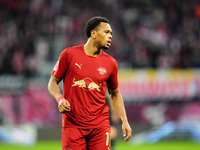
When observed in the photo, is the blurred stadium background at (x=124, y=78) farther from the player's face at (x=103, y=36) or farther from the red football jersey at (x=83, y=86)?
the player's face at (x=103, y=36)

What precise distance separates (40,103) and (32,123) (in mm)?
783

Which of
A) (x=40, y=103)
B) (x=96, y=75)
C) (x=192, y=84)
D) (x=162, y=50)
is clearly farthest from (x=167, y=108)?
(x=96, y=75)

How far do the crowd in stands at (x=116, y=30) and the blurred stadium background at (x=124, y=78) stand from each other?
0.04 m

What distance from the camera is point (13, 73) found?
47.4 ft

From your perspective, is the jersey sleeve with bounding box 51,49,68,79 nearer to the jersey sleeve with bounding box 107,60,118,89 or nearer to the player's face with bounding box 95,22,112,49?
the player's face with bounding box 95,22,112,49

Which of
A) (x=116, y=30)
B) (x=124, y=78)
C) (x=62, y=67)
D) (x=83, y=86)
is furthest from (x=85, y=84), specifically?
(x=116, y=30)

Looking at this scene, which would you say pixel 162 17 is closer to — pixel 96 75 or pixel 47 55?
pixel 47 55

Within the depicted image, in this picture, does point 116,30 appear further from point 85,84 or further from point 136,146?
point 85,84

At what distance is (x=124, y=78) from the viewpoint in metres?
14.9

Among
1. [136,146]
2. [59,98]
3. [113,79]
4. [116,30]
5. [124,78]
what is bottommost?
[59,98]

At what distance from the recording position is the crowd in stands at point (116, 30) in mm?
15375

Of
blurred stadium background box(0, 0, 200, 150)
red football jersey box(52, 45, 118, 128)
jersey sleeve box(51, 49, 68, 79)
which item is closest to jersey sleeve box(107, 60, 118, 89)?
red football jersey box(52, 45, 118, 128)

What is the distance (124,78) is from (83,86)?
992cm

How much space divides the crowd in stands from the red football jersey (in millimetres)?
9594
